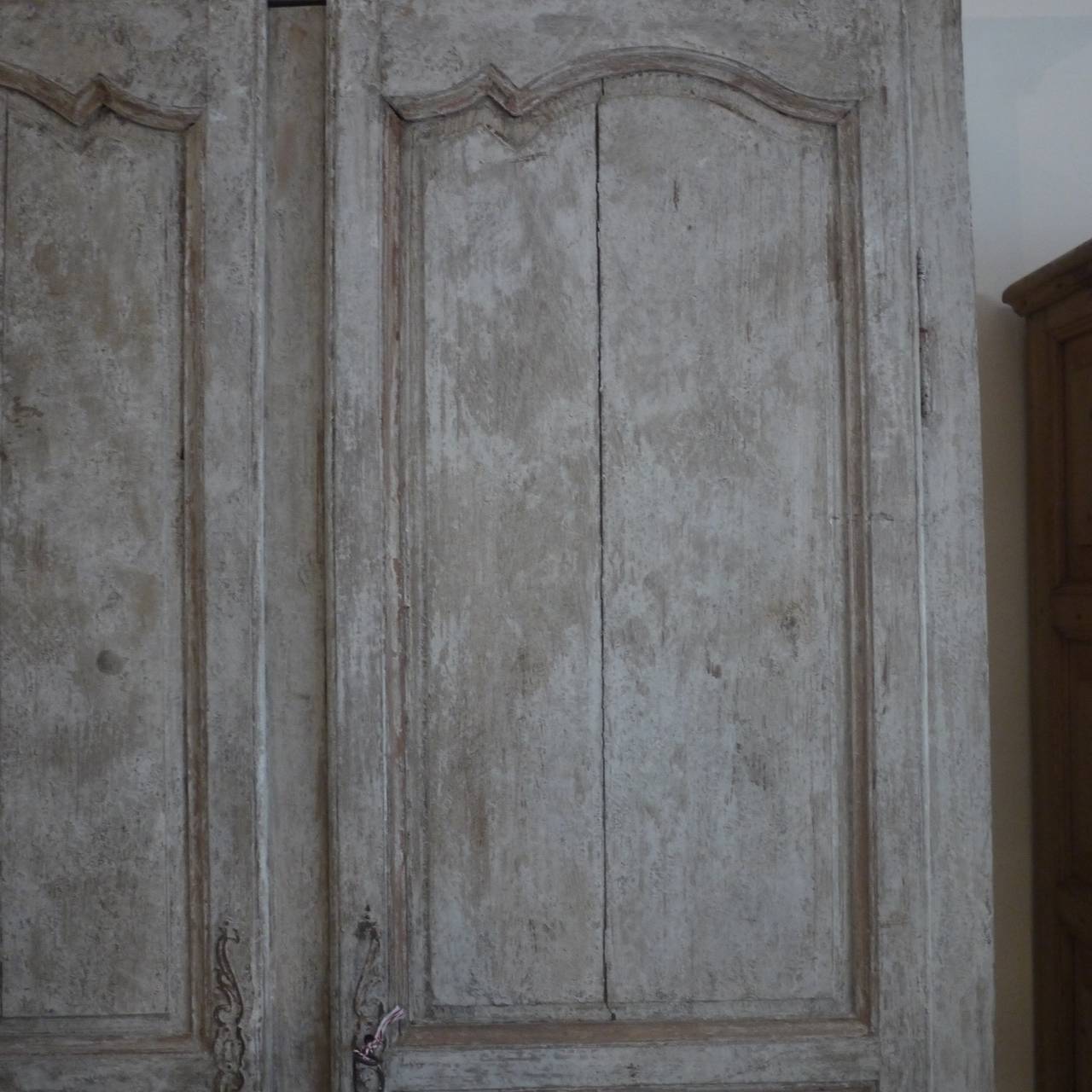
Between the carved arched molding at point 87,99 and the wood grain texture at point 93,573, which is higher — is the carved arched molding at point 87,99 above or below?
above

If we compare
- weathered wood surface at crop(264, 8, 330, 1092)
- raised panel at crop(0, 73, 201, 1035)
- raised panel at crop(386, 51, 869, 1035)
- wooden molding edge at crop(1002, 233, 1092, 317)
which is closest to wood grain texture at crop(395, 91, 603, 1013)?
raised panel at crop(386, 51, 869, 1035)

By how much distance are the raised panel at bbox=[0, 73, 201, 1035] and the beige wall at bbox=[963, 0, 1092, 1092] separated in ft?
4.10

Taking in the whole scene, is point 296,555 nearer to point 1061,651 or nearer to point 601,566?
point 601,566

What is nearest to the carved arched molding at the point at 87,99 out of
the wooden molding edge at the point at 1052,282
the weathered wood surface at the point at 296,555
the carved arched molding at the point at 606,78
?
the weathered wood surface at the point at 296,555

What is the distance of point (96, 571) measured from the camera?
4.00ft

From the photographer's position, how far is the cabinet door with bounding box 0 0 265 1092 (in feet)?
3.95

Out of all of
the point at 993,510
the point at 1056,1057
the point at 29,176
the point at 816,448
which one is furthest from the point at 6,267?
the point at 1056,1057

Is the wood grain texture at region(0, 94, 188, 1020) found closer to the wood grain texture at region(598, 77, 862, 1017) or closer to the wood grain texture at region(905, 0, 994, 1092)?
the wood grain texture at region(598, 77, 862, 1017)

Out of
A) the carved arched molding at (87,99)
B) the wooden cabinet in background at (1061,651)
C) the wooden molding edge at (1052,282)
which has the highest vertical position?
the carved arched molding at (87,99)

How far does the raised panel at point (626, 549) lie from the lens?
121cm

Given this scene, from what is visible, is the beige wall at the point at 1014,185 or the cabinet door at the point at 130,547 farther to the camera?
the beige wall at the point at 1014,185

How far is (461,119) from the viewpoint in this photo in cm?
124

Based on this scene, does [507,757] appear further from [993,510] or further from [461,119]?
[993,510]

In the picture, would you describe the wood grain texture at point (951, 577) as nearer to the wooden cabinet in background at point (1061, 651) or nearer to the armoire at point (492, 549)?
the armoire at point (492, 549)
